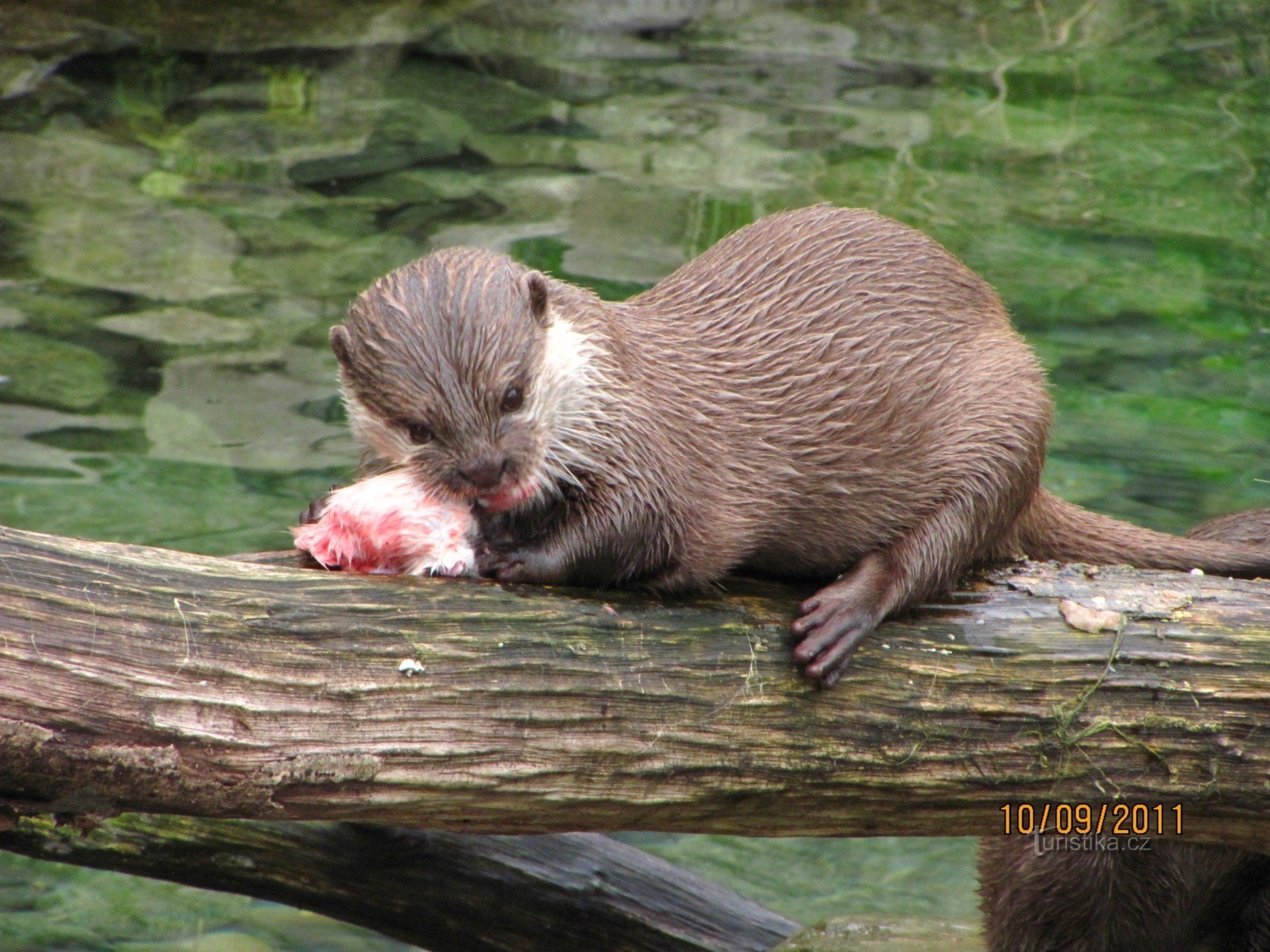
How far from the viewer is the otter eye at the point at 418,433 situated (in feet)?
7.14

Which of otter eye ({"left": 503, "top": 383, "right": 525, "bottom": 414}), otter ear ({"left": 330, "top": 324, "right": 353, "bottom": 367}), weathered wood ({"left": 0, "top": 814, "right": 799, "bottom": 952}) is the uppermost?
otter ear ({"left": 330, "top": 324, "right": 353, "bottom": 367})

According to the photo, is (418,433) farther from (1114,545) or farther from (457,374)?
(1114,545)

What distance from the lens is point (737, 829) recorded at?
7.36 ft

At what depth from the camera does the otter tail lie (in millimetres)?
2645

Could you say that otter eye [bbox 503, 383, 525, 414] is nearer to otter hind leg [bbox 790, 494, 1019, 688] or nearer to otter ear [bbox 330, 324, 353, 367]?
otter ear [bbox 330, 324, 353, 367]

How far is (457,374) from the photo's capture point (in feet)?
7.07

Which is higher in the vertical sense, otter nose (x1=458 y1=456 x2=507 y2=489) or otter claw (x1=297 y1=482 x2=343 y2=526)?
otter nose (x1=458 y1=456 x2=507 y2=489)

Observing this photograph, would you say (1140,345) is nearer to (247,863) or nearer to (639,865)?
(639,865)

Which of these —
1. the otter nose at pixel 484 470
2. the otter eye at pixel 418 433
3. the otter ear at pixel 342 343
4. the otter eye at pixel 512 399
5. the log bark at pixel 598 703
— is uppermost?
the otter ear at pixel 342 343

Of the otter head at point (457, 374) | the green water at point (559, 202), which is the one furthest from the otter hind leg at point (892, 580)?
the green water at point (559, 202)

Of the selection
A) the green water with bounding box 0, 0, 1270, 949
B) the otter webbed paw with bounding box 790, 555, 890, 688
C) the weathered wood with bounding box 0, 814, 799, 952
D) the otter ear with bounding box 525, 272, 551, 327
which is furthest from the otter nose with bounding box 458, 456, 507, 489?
the green water with bounding box 0, 0, 1270, 949
